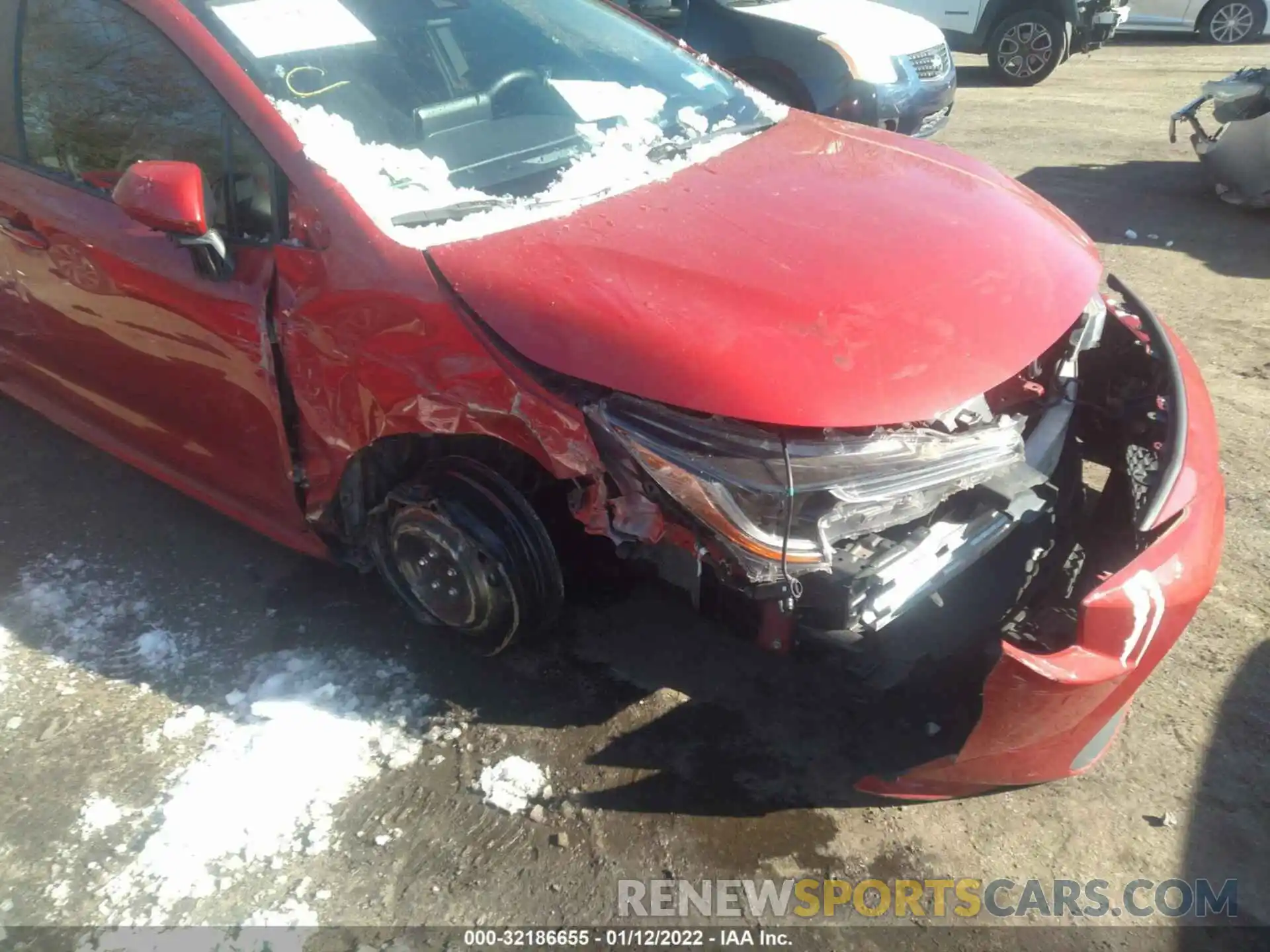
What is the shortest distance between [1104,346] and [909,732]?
122cm

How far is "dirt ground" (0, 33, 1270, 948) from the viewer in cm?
218

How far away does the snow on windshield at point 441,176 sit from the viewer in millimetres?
2281

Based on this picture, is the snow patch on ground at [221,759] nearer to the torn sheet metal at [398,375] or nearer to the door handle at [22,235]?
the torn sheet metal at [398,375]

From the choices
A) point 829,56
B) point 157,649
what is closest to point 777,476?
point 157,649

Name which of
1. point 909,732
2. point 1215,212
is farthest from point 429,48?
point 1215,212

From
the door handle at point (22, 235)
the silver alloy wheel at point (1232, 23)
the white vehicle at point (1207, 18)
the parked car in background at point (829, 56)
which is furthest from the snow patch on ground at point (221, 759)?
the silver alloy wheel at point (1232, 23)

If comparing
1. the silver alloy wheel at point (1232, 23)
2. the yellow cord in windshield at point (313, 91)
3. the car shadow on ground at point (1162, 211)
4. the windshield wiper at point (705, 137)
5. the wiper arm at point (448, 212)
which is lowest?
the car shadow on ground at point (1162, 211)

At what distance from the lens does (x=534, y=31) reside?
3.08 metres

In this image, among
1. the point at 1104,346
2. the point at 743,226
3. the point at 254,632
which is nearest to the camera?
the point at 743,226

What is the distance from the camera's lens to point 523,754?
249cm

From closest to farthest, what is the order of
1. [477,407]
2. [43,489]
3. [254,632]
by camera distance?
[477,407]
[254,632]
[43,489]

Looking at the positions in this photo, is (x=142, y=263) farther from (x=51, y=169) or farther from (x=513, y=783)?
(x=513, y=783)

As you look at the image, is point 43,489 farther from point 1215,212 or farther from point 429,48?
point 1215,212

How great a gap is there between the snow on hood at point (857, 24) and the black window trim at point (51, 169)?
4732mm
